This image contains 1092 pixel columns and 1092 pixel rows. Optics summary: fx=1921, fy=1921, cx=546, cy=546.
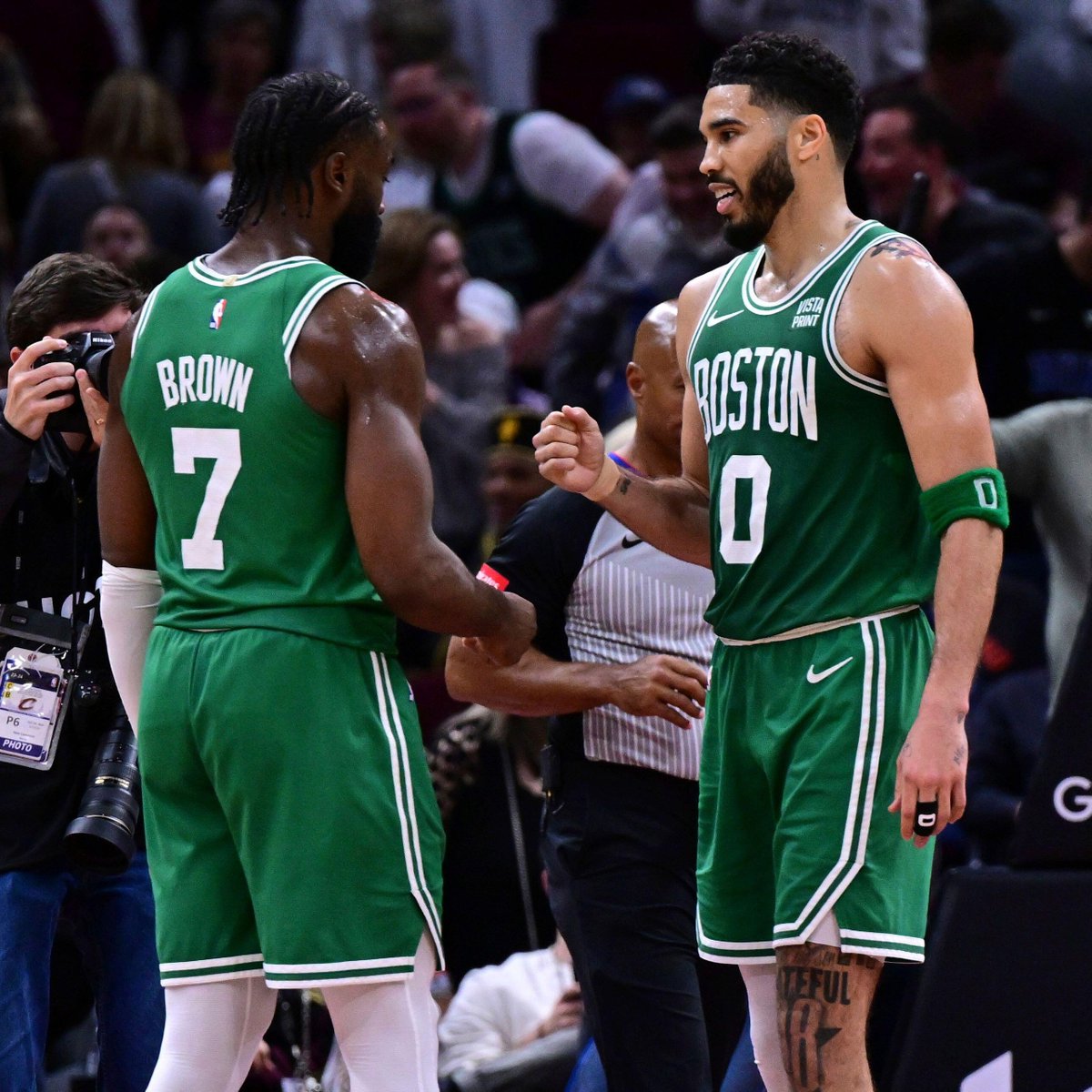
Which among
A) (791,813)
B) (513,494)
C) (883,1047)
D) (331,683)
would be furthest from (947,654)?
(513,494)

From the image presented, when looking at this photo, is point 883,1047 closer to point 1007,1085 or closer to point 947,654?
point 1007,1085

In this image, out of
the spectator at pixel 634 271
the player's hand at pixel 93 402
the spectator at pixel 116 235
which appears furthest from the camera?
the spectator at pixel 116 235

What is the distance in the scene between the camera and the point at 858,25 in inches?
335

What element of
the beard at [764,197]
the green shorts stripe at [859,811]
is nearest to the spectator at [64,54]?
the beard at [764,197]

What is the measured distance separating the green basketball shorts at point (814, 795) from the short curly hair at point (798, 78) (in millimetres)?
927

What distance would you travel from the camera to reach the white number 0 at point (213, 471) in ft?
10.7

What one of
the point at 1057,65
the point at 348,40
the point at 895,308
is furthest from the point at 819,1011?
the point at 348,40

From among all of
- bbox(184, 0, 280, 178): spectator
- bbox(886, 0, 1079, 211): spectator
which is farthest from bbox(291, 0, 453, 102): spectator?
bbox(886, 0, 1079, 211): spectator

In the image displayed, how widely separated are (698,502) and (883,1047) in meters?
2.55

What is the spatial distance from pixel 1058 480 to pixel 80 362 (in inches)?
122

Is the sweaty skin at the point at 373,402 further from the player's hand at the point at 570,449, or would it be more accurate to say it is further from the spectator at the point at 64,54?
the spectator at the point at 64,54

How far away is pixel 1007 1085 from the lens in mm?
3713

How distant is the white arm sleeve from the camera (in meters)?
3.57

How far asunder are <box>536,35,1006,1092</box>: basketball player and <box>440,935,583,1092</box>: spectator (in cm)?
198
